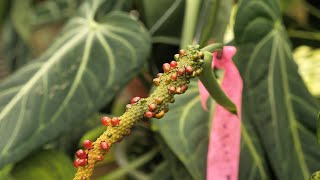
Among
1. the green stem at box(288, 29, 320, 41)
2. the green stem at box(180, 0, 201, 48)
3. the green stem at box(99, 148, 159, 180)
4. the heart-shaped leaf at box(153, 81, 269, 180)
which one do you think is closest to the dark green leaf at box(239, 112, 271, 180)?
the heart-shaped leaf at box(153, 81, 269, 180)

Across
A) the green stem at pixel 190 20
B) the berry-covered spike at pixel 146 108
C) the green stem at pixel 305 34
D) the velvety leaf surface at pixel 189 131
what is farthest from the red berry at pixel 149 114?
the green stem at pixel 305 34

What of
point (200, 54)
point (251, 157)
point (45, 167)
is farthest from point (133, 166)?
point (200, 54)

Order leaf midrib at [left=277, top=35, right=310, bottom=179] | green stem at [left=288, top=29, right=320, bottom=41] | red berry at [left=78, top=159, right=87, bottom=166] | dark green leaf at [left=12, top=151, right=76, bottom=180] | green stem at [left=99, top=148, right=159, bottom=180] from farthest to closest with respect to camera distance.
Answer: green stem at [left=288, top=29, right=320, bottom=41]
green stem at [left=99, top=148, right=159, bottom=180]
dark green leaf at [left=12, top=151, right=76, bottom=180]
leaf midrib at [left=277, top=35, right=310, bottom=179]
red berry at [left=78, top=159, right=87, bottom=166]

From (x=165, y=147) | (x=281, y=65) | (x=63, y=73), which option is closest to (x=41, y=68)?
(x=63, y=73)

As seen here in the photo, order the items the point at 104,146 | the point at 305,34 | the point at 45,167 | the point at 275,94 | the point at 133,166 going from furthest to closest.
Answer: the point at 305,34 < the point at 133,166 < the point at 45,167 < the point at 275,94 < the point at 104,146

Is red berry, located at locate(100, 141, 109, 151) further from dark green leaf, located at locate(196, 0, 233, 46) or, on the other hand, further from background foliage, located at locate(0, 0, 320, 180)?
dark green leaf, located at locate(196, 0, 233, 46)

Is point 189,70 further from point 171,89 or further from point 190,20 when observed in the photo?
point 190,20
